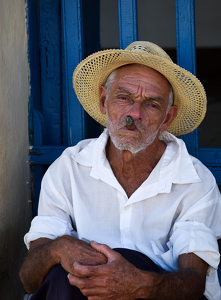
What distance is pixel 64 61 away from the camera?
8.32 feet

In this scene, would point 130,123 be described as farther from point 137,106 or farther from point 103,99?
point 103,99

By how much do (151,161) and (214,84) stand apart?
3478mm

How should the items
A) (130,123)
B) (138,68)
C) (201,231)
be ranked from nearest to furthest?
1. (201,231)
2. (130,123)
3. (138,68)

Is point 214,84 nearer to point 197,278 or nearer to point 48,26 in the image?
point 48,26

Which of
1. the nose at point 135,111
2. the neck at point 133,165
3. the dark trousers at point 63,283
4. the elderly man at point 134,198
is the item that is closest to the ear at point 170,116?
the elderly man at point 134,198

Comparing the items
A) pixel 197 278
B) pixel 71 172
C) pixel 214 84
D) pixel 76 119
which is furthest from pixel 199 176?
pixel 214 84

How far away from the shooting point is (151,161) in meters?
1.97

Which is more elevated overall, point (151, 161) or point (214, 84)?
point (214, 84)

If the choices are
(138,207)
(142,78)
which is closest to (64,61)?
(142,78)

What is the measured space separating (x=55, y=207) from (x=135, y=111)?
68 cm

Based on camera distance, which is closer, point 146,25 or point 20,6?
point 20,6

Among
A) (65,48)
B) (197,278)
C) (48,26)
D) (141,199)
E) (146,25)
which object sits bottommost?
(197,278)

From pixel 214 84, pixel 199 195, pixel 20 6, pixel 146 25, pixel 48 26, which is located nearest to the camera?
pixel 199 195

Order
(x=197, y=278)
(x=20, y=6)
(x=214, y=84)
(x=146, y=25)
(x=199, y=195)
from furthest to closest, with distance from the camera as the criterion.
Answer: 1. (x=214, y=84)
2. (x=146, y=25)
3. (x=20, y=6)
4. (x=199, y=195)
5. (x=197, y=278)
